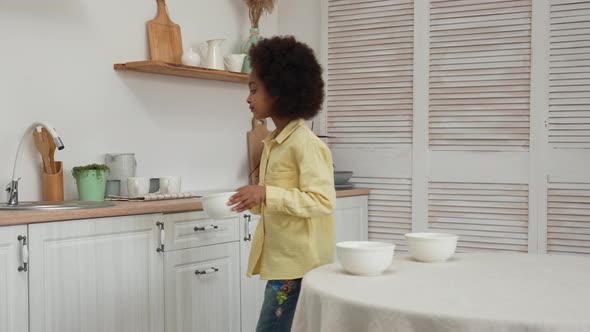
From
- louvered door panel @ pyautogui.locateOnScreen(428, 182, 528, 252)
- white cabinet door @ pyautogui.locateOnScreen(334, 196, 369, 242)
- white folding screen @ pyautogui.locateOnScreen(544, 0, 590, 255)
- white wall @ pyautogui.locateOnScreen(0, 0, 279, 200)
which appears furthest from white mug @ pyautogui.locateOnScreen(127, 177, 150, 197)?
white folding screen @ pyautogui.locateOnScreen(544, 0, 590, 255)

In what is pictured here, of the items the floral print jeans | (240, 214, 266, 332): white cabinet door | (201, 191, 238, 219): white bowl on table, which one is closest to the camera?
(201, 191, 238, 219): white bowl on table

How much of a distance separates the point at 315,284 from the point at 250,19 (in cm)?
253

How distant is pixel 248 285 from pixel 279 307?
3.68 feet

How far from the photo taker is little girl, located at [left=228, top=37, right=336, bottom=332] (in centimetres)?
213

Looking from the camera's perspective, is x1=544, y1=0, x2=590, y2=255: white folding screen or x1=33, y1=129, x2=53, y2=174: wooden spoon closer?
x1=33, y1=129, x2=53, y2=174: wooden spoon

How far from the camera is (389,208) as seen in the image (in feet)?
13.0

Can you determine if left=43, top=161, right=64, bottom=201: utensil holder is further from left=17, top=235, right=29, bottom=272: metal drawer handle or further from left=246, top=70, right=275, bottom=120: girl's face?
left=246, top=70, right=275, bottom=120: girl's face

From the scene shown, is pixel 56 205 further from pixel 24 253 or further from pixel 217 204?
pixel 217 204

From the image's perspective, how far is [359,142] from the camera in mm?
4059

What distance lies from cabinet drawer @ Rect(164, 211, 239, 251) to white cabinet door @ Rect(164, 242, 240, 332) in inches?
1.1

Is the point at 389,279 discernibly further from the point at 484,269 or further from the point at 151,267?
the point at 151,267

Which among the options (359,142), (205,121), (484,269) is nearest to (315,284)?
(484,269)

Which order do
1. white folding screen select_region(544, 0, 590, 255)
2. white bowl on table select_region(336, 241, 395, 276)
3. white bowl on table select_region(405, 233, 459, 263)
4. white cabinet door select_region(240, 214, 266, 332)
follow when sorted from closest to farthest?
white bowl on table select_region(336, 241, 395, 276), white bowl on table select_region(405, 233, 459, 263), white cabinet door select_region(240, 214, 266, 332), white folding screen select_region(544, 0, 590, 255)

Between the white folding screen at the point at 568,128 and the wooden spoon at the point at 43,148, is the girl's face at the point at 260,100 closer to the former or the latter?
the wooden spoon at the point at 43,148
